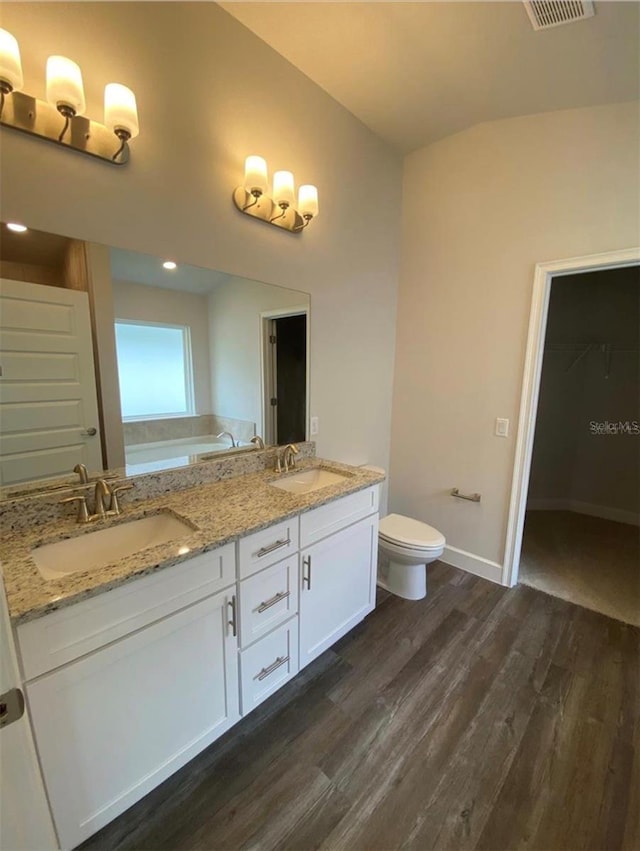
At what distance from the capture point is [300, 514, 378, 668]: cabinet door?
164 cm

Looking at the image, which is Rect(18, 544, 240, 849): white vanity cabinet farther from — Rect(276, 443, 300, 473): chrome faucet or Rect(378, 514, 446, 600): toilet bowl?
Rect(378, 514, 446, 600): toilet bowl

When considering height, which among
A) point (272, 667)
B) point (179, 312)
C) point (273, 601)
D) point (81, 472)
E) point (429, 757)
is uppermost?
point (179, 312)

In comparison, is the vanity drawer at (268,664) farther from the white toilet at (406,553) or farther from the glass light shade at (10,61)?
the glass light shade at (10,61)

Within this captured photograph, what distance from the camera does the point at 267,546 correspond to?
1406 millimetres

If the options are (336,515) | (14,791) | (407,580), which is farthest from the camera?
(407,580)

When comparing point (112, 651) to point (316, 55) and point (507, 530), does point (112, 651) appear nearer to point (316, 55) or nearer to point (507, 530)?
point (507, 530)

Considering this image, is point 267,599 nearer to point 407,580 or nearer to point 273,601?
point 273,601

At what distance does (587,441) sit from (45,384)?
14.2 ft

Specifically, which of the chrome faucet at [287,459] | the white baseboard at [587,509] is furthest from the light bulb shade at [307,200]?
Answer: the white baseboard at [587,509]

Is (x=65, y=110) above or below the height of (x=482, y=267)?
above

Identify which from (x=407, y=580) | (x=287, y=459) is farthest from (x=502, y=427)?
(x=287, y=459)

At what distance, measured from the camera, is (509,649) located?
190 centimetres

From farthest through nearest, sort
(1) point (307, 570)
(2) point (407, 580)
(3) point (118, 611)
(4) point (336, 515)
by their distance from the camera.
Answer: (2) point (407, 580), (4) point (336, 515), (1) point (307, 570), (3) point (118, 611)

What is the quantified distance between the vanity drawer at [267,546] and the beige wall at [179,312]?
733 millimetres
